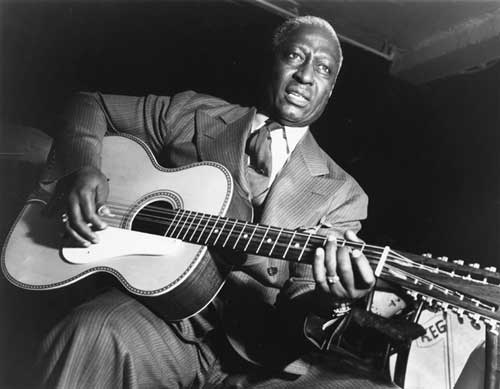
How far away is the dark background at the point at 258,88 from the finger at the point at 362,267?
1453 mm

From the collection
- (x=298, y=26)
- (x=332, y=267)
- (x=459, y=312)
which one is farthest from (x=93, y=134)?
(x=459, y=312)

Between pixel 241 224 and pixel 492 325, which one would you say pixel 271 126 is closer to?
pixel 241 224

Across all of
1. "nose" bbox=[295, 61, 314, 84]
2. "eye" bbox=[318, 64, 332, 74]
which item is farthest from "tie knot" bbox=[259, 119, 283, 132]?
"eye" bbox=[318, 64, 332, 74]

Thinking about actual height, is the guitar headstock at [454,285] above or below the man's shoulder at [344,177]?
below

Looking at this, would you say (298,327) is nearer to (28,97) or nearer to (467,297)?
(467,297)

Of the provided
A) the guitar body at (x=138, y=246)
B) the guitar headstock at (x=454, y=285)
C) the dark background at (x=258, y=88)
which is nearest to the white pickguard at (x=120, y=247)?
the guitar body at (x=138, y=246)

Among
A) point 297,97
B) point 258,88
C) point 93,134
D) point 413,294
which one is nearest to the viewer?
point 413,294

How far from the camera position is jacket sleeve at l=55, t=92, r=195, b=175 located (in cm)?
171

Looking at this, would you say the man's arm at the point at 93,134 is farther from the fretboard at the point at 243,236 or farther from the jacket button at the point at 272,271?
the jacket button at the point at 272,271

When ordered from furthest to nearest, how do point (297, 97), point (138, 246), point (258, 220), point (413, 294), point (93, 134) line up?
point (297, 97), point (93, 134), point (258, 220), point (138, 246), point (413, 294)

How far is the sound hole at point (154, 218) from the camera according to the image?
4.47ft

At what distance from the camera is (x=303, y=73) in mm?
1788

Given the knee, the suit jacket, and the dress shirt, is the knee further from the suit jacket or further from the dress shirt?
the dress shirt

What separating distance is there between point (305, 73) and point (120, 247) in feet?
3.77
